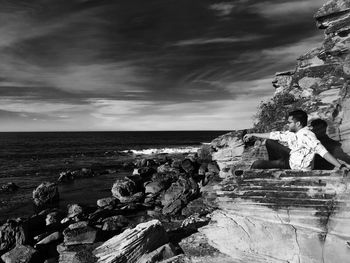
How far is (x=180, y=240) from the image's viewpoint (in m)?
9.50

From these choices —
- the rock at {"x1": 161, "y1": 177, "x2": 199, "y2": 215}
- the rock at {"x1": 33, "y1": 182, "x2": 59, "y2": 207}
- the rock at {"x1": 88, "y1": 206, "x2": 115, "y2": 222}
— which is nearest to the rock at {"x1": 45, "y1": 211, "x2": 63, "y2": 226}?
the rock at {"x1": 88, "y1": 206, "x2": 115, "y2": 222}

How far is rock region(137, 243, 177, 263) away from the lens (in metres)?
8.23

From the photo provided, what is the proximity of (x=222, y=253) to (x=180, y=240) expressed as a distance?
1.83m

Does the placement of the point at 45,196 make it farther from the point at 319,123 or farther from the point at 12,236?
the point at 319,123

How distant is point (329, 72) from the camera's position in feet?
37.3

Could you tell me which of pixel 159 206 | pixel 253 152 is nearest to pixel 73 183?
pixel 159 206

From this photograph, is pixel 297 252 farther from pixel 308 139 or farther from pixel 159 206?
pixel 159 206

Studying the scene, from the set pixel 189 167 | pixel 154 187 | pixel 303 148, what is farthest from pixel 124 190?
pixel 303 148

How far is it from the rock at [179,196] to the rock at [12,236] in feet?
27.4

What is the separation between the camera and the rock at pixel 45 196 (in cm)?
2621

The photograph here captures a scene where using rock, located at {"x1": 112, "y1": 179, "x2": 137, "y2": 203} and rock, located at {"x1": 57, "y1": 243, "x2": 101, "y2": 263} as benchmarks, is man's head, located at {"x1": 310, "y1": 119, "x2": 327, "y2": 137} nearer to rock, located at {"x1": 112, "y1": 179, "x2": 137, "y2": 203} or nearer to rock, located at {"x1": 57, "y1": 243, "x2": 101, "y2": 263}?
rock, located at {"x1": 57, "y1": 243, "x2": 101, "y2": 263}

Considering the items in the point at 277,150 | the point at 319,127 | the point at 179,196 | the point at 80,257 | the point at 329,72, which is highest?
the point at 329,72

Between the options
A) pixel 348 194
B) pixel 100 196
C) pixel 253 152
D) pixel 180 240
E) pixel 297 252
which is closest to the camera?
pixel 348 194

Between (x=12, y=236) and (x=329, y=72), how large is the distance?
16740 mm
